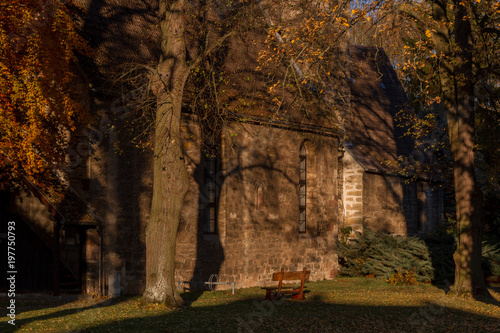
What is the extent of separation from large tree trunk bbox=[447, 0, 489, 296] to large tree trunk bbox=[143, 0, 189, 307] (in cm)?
668

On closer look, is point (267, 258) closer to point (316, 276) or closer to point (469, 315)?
point (316, 276)

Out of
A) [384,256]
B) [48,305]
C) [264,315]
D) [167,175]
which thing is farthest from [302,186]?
[48,305]

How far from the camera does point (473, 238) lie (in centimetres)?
1517

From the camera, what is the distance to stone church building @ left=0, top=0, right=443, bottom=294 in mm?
15891

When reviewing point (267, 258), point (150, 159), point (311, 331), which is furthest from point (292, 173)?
point (311, 331)

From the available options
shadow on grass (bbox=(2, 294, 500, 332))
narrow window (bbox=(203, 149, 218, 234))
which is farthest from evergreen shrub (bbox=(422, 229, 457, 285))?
narrow window (bbox=(203, 149, 218, 234))

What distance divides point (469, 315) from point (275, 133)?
977cm

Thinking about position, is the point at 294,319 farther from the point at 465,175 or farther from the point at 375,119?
the point at 375,119

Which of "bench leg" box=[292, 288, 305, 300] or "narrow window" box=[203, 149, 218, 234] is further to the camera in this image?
"narrow window" box=[203, 149, 218, 234]

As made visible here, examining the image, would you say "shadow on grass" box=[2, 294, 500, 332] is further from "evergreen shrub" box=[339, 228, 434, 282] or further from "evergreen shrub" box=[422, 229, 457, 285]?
"evergreen shrub" box=[339, 228, 434, 282]

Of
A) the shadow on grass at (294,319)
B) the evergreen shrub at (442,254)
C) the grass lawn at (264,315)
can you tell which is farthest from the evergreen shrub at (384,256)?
the shadow on grass at (294,319)

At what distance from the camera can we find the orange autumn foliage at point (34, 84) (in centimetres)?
1376

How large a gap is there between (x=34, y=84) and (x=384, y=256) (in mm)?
12949

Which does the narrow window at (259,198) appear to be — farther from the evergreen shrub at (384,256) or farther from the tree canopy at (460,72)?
the tree canopy at (460,72)
